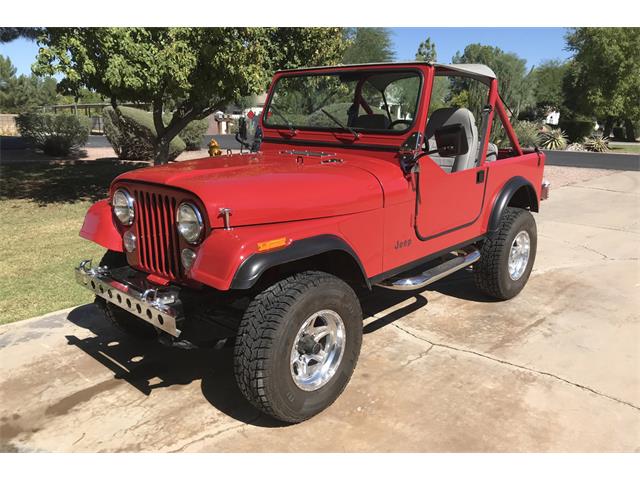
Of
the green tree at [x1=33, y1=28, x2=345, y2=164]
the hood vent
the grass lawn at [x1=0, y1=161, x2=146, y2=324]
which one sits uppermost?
the green tree at [x1=33, y1=28, x2=345, y2=164]

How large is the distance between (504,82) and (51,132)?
48.7ft

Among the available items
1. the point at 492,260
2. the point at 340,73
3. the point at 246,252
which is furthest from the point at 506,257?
the point at 246,252

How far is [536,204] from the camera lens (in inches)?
199

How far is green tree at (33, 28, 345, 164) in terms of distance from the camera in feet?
22.6

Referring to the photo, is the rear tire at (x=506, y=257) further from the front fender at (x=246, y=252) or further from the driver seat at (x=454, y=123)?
the front fender at (x=246, y=252)

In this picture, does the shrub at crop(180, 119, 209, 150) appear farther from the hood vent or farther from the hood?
the hood

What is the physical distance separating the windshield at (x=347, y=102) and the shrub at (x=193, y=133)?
46.8 feet

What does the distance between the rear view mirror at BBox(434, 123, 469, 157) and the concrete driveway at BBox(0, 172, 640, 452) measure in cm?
146

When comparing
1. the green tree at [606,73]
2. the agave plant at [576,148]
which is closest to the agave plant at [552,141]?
the agave plant at [576,148]

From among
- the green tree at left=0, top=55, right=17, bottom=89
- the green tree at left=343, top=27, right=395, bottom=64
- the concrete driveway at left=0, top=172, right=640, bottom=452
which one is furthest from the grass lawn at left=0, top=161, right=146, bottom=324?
the green tree at left=0, top=55, right=17, bottom=89

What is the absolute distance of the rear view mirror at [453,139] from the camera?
3.22 m

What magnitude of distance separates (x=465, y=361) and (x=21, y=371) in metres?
3.01

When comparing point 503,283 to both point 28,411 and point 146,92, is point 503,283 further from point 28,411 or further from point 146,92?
point 146,92

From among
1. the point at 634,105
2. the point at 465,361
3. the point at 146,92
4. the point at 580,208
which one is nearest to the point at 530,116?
the point at 634,105
